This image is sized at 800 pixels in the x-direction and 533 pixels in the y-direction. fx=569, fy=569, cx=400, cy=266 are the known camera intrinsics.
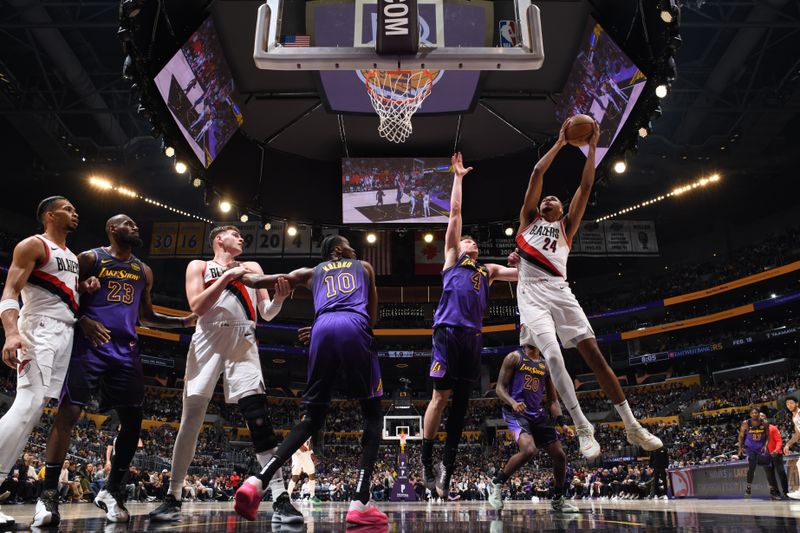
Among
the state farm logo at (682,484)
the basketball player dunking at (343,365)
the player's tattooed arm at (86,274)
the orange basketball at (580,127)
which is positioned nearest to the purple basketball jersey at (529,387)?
the orange basketball at (580,127)

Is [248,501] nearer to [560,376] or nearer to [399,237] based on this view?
[560,376]

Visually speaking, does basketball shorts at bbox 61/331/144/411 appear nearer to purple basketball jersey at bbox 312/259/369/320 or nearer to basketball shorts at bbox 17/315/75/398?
basketball shorts at bbox 17/315/75/398

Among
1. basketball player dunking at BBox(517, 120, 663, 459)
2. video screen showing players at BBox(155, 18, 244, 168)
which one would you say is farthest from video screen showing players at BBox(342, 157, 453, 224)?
basketball player dunking at BBox(517, 120, 663, 459)

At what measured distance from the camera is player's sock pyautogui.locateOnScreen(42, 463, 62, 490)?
13.1 feet

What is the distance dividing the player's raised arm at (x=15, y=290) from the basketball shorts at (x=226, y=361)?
1180 millimetres

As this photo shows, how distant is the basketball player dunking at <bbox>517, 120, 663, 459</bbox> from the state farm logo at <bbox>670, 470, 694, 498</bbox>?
14825mm

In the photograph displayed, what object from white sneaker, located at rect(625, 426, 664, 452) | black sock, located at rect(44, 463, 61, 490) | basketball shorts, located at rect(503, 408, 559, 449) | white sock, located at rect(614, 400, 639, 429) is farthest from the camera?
basketball shorts, located at rect(503, 408, 559, 449)

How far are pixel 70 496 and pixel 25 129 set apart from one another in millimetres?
15754

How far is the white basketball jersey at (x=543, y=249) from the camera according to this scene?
16.5ft

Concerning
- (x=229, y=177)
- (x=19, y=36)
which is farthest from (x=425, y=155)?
(x=19, y=36)

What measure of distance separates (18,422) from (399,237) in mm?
14322

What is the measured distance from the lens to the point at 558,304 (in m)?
4.84

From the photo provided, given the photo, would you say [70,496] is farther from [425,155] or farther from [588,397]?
[588,397]

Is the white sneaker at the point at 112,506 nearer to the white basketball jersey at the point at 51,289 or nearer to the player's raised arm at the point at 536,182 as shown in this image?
the white basketball jersey at the point at 51,289
